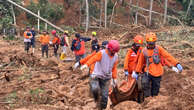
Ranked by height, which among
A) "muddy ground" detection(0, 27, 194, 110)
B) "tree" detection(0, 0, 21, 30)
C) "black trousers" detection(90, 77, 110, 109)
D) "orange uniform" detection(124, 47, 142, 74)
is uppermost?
"tree" detection(0, 0, 21, 30)

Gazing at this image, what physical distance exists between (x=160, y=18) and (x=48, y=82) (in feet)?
74.8

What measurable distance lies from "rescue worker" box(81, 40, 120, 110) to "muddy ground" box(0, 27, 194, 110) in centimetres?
42

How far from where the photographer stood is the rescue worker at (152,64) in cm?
586

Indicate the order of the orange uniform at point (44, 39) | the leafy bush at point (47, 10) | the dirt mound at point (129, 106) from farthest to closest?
the leafy bush at point (47, 10), the orange uniform at point (44, 39), the dirt mound at point (129, 106)

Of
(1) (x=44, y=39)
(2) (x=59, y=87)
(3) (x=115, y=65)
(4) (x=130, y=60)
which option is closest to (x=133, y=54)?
(4) (x=130, y=60)

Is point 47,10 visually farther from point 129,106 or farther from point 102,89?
point 129,106

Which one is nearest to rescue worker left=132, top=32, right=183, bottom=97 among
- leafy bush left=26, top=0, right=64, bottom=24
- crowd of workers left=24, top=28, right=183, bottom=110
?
crowd of workers left=24, top=28, right=183, bottom=110

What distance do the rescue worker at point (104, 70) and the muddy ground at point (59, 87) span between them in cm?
42

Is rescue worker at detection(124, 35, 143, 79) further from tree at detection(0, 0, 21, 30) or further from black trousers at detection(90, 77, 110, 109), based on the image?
tree at detection(0, 0, 21, 30)

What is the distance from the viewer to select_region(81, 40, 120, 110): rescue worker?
221 inches

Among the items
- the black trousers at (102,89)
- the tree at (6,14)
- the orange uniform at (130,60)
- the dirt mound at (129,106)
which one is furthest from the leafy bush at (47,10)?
the dirt mound at (129,106)

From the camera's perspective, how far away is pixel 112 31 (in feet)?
77.0

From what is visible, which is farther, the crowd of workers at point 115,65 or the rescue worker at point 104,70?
the crowd of workers at point 115,65

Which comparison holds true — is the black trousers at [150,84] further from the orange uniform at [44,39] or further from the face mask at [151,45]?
the orange uniform at [44,39]
